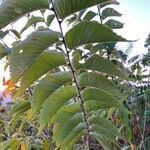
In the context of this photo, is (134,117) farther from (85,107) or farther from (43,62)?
(43,62)

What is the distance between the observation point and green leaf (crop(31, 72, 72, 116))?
1.23 metres

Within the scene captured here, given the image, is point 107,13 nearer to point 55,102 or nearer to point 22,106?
point 22,106

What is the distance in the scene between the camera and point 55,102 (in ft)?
4.09

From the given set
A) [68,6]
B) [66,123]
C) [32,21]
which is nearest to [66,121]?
[66,123]

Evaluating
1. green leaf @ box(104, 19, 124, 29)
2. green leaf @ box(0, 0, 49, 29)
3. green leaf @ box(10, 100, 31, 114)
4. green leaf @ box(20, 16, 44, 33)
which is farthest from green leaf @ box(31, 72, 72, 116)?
green leaf @ box(104, 19, 124, 29)

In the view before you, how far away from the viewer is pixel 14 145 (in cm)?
204

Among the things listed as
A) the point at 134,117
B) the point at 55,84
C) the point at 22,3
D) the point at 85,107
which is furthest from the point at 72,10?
the point at 134,117

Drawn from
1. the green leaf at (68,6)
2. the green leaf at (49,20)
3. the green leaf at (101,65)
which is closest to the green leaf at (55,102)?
the green leaf at (101,65)

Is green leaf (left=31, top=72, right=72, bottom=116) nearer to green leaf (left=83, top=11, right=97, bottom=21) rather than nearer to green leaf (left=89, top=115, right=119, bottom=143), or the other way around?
green leaf (left=89, top=115, right=119, bottom=143)

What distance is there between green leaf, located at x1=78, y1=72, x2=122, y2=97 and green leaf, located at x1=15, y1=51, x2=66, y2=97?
0.39ft

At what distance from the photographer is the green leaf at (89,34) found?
3.51 feet

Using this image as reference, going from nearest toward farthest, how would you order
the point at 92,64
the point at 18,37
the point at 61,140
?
the point at 92,64
the point at 61,140
the point at 18,37

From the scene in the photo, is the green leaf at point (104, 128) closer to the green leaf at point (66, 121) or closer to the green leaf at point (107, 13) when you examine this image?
the green leaf at point (66, 121)

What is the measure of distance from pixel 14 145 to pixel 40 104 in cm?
86
